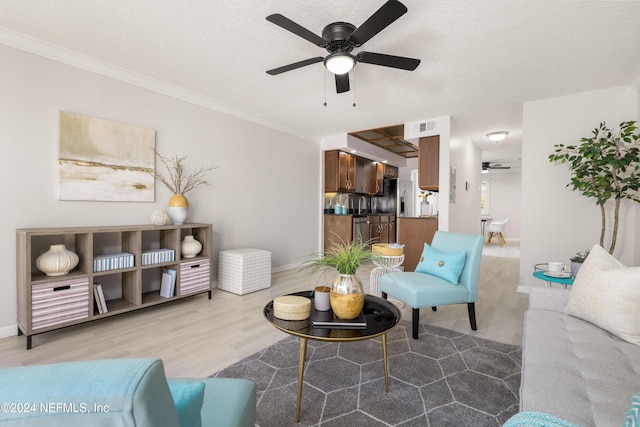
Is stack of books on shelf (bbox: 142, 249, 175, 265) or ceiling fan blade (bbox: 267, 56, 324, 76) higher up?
ceiling fan blade (bbox: 267, 56, 324, 76)

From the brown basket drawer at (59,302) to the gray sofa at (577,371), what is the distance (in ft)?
10.2

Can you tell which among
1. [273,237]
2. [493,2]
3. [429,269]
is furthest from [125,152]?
[493,2]

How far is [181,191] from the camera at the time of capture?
373 cm

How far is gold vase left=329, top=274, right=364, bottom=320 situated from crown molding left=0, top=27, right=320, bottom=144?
3.18 metres

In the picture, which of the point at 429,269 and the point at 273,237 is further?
the point at 273,237

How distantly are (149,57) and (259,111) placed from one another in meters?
1.71

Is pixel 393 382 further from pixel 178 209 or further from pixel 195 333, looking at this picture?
pixel 178 209

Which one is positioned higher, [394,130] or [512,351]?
[394,130]

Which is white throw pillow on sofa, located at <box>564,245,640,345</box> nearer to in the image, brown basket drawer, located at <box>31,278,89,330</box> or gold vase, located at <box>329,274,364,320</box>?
gold vase, located at <box>329,274,364,320</box>

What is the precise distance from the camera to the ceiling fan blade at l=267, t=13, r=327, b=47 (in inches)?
77.8

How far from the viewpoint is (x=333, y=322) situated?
5.53ft

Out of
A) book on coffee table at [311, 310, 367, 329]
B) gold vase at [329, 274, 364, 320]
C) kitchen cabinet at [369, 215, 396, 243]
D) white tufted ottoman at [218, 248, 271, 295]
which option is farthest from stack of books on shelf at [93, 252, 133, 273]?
kitchen cabinet at [369, 215, 396, 243]

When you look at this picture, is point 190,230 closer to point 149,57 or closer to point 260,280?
point 260,280

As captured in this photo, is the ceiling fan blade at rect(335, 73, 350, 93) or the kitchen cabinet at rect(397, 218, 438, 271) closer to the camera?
the ceiling fan blade at rect(335, 73, 350, 93)
